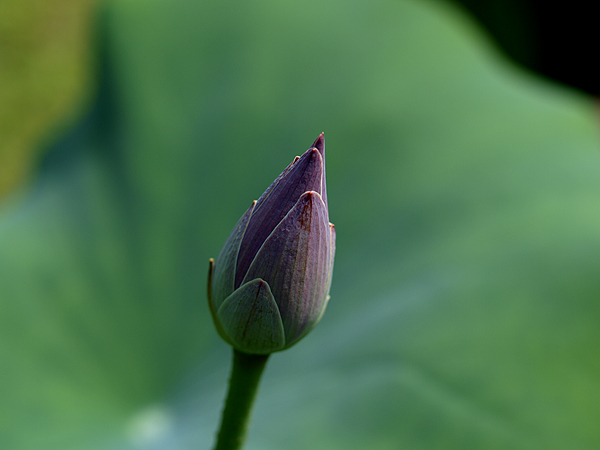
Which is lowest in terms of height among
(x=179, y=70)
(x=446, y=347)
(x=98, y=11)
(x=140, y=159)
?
(x=446, y=347)

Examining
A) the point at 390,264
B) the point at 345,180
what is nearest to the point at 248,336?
the point at 390,264

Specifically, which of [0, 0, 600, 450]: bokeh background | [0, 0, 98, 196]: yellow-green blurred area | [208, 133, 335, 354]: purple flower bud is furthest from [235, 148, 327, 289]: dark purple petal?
[0, 0, 98, 196]: yellow-green blurred area

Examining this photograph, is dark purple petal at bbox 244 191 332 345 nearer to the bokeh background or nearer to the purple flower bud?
the purple flower bud

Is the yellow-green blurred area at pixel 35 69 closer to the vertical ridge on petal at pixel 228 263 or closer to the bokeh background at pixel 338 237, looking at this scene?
the bokeh background at pixel 338 237

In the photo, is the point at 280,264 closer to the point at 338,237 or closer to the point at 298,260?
the point at 298,260

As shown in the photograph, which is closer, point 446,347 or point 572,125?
point 446,347

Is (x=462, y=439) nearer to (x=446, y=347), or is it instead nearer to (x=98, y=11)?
(x=446, y=347)

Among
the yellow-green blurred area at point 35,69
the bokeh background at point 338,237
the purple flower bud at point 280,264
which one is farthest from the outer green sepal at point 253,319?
the yellow-green blurred area at point 35,69
